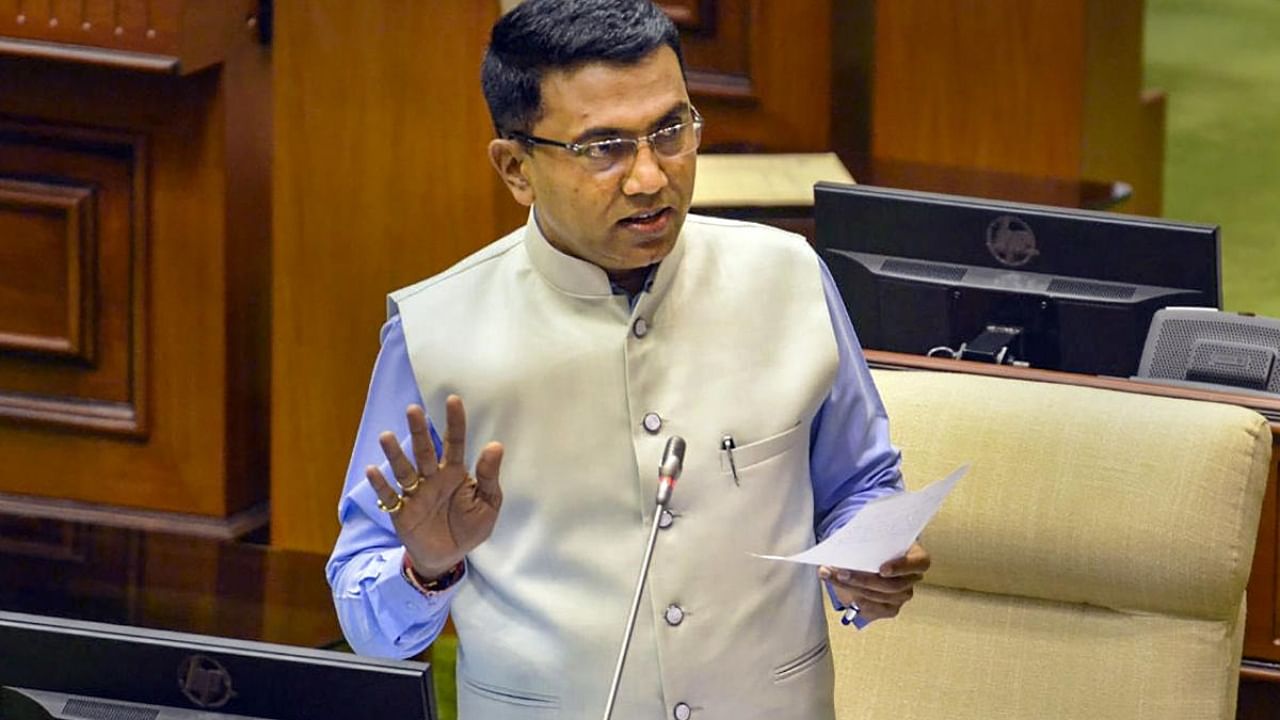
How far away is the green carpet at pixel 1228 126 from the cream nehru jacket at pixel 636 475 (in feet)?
13.2

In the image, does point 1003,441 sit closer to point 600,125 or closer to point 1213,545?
point 1213,545

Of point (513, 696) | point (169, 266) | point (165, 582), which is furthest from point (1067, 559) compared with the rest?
point (169, 266)

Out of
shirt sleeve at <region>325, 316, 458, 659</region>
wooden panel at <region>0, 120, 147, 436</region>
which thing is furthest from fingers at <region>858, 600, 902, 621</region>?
wooden panel at <region>0, 120, 147, 436</region>

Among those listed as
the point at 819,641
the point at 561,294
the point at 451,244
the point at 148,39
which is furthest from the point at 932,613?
the point at 148,39

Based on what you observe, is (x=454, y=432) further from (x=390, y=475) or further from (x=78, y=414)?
A: (x=78, y=414)

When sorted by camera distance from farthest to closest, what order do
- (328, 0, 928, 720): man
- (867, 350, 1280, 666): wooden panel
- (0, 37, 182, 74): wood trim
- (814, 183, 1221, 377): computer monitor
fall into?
1. (0, 37, 182, 74): wood trim
2. (814, 183, 1221, 377): computer monitor
3. (867, 350, 1280, 666): wooden panel
4. (328, 0, 928, 720): man

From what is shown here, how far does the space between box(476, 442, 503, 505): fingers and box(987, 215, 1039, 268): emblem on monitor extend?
1426 mm

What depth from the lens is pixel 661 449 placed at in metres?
1.79

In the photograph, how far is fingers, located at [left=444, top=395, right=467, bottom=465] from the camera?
1.54 metres

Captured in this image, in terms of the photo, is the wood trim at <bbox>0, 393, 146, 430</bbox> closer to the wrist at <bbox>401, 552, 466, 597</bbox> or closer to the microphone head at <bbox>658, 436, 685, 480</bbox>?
the wrist at <bbox>401, 552, 466, 597</bbox>

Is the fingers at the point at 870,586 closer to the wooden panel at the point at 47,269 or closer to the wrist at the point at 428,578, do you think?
the wrist at the point at 428,578

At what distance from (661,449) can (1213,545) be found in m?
0.73

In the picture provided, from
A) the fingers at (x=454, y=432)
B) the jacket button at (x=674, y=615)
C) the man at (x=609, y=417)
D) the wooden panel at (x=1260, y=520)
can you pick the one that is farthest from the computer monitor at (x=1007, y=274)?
the fingers at (x=454, y=432)

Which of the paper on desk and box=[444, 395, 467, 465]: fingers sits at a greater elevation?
box=[444, 395, 467, 465]: fingers
